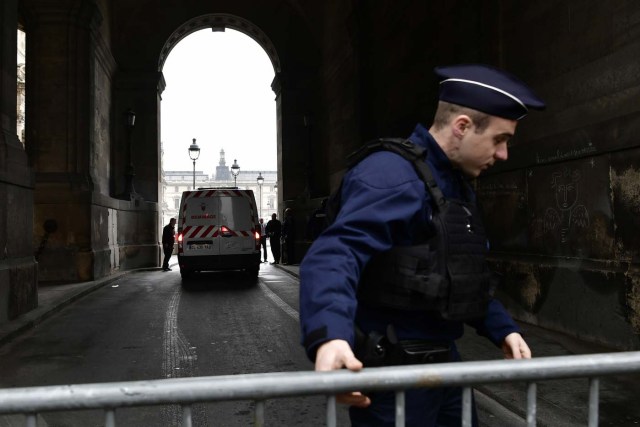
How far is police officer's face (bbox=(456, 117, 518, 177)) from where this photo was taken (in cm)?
206

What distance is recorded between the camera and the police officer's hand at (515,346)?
2162mm

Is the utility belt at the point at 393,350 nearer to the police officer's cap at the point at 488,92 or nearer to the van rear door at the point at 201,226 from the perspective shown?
the police officer's cap at the point at 488,92

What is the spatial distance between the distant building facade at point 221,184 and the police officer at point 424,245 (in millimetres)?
97404

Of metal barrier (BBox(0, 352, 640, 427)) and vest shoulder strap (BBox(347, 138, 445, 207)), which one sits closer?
metal barrier (BBox(0, 352, 640, 427))

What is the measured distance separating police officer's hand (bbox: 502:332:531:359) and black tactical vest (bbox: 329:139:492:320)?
0.22 metres

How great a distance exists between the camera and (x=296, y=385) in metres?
1.48

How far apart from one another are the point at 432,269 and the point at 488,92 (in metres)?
0.59

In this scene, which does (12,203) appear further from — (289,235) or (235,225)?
(289,235)

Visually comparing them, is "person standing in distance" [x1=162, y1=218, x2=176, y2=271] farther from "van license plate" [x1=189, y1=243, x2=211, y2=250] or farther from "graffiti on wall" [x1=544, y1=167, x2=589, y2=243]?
"graffiti on wall" [x1=544, y1=167, x2=589, y2=243]

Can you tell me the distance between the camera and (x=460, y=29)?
10562 millimetres

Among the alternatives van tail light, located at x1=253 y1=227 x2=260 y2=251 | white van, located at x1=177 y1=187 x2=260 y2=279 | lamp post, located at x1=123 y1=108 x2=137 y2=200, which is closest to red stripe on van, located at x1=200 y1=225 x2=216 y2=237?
white van, located at x1=177 y1=187 x2=260 y2=279

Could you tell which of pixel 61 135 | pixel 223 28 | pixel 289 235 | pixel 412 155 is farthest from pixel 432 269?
pixel 223 28

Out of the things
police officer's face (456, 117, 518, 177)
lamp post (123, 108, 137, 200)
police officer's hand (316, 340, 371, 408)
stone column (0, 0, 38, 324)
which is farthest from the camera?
lamp post (123, 108, 137, 200)

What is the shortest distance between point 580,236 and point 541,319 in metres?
1.20
